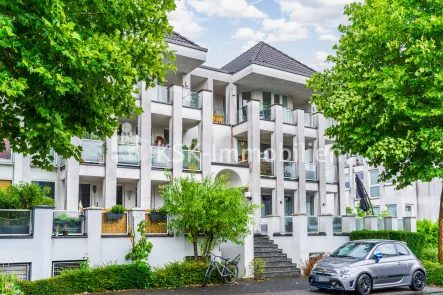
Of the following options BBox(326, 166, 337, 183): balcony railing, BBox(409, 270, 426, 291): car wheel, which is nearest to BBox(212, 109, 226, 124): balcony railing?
BBox(326, 166, 337, 183): balcony railing

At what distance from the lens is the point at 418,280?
16.3 metres

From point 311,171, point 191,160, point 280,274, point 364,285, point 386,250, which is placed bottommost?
point 280,274

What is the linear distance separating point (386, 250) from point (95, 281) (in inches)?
381

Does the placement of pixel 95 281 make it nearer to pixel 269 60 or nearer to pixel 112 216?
pixel 112 216

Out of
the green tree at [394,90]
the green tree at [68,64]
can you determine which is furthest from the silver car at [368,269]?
the green tree at [68,64]

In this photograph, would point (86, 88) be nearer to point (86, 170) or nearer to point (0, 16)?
point (0, 16)

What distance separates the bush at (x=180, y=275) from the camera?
1670 cm

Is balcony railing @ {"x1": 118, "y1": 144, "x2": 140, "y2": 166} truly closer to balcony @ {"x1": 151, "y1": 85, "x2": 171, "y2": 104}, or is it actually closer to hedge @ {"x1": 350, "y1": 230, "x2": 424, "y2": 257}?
balcony @ {"x1": 151, "y1": 85, "x2": 171, "y2": 104}

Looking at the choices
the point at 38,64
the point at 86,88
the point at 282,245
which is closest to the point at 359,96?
the point at 282,245

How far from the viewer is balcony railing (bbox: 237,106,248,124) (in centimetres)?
2828

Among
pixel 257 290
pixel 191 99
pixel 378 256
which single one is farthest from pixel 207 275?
pixel 191 99

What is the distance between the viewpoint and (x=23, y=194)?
17531 millimetres

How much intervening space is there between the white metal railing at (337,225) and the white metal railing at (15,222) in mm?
14475

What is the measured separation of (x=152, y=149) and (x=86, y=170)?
347 cm
